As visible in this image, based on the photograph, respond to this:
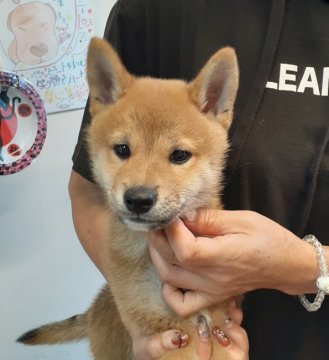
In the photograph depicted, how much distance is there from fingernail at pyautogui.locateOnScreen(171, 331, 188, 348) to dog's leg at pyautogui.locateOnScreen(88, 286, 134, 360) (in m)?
0.21

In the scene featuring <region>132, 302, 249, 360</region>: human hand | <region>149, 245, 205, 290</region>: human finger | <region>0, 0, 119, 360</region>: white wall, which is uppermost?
<region>149, 245, 205, 290</region>: human finger

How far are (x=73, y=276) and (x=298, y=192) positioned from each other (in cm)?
106

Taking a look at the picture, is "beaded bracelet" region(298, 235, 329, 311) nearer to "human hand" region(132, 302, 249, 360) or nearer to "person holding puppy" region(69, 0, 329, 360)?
"person holding puppy" region(69, 0, 329, 360)

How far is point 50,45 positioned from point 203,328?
0.99m

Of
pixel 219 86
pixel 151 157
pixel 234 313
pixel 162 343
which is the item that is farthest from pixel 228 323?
pixel 219 86

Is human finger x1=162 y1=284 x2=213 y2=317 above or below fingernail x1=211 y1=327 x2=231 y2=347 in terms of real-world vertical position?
above

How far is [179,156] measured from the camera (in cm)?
79

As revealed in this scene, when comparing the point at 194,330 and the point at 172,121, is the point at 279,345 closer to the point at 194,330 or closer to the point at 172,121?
the point at 194,330

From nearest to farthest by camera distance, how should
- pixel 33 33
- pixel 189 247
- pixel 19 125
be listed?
pixel 189 247
pixel 19 125
pixel 33 33

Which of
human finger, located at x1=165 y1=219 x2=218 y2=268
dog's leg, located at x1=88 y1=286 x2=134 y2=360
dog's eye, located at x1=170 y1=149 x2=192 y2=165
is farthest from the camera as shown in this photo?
dog's leg, located at x1=88 y1=286 x2=134 y2=360

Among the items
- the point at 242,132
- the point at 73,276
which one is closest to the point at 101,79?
the point at 242,132

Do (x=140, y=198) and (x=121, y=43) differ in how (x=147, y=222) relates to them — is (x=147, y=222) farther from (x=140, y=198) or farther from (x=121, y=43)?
(x=121, y=43)

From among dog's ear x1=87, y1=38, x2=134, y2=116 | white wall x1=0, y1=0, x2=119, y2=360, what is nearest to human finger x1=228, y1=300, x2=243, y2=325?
dog's ear x1=87, y1=38, x2=134, y2=116

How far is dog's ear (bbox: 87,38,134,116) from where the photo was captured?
81 cm
